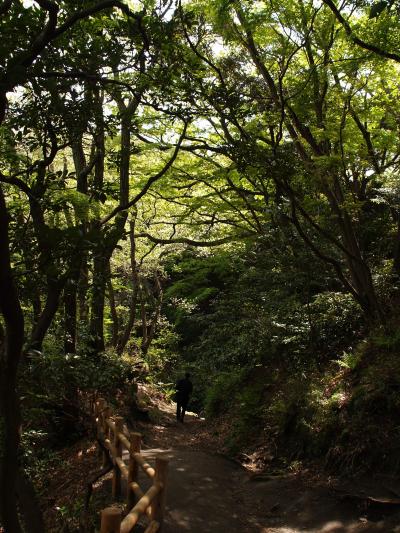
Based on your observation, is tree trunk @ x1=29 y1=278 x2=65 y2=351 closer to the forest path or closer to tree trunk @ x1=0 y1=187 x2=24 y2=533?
tree trunk @ x1=0 y1=187 x2=24 y2=533

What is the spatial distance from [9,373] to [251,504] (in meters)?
5.61

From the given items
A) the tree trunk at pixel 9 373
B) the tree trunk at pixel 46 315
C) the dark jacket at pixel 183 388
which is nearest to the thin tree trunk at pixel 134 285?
the dark jacket at pixel 183 388

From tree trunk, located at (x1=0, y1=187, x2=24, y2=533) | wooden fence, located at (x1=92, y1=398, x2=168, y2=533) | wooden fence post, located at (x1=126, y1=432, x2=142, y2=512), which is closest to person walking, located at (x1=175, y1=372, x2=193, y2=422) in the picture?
wooden fence, located at (x1=92, y1=398, x2=168, y2=533)

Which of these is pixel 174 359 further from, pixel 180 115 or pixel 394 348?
pixel 180 115

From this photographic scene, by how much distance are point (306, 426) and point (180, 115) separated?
20.2 ft

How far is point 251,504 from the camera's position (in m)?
7.77

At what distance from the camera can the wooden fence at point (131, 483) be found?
138 inches

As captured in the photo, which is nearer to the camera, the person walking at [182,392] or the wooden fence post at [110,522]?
the wooden fence post at [110,522]

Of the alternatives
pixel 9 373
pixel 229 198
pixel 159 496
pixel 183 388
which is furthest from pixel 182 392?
pixel 9 373

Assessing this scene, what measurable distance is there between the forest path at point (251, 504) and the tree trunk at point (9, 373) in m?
2.90

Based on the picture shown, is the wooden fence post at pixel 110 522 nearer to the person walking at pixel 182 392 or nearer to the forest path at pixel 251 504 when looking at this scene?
the forest path at pixel 251 504

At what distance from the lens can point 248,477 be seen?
909 centimetres

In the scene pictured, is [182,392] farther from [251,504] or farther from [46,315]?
[46,315]

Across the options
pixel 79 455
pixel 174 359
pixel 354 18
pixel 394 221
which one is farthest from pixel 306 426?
pixel 174 359
